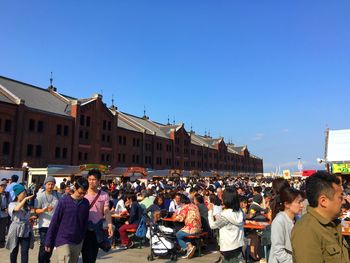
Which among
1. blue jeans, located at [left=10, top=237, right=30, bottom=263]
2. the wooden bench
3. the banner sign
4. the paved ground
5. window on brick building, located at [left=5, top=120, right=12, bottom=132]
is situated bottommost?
the paved ground

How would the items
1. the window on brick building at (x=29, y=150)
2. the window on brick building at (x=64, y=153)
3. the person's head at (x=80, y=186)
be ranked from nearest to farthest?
1. the person's head at (x=80, y=186)
2. the window on brick building at (x=29, y=150)
3. the window on brick building at (x=64, y=153)

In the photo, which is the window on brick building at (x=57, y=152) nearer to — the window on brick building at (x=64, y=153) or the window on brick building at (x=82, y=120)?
the window on brick building at (x=64, y=153)

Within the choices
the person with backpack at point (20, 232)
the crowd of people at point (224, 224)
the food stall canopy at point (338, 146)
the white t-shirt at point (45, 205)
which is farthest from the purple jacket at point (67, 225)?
the food stall canopy at point (338, 146)

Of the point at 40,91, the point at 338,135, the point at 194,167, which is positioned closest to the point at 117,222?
the point at 338,135

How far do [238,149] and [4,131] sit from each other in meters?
78.5

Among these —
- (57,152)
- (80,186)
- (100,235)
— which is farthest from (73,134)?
(80,186)

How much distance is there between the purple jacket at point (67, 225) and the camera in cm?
522

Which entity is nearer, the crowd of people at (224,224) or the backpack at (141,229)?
the crowd of people at (224,224)

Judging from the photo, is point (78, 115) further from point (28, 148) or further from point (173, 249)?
point (173, 249)

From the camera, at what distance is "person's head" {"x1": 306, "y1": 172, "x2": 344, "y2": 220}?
247 cm

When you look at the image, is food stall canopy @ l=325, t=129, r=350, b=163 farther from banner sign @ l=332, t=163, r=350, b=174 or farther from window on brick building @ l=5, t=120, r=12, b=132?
window on brick building @ l=5, t=120, r=12, b=132

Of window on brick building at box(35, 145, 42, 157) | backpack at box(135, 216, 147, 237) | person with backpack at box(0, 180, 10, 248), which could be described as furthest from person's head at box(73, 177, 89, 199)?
window on brick building at box(35, 145, 42, 157)

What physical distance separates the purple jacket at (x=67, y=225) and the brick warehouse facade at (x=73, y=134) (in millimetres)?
31051

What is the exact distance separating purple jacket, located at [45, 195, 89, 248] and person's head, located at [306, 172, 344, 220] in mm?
3956
